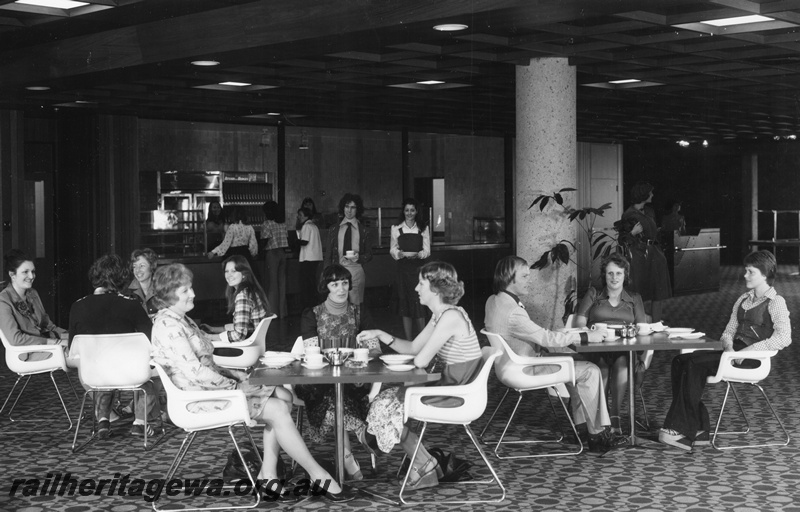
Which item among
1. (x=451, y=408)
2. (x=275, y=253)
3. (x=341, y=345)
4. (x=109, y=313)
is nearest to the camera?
(x=451, y=408)

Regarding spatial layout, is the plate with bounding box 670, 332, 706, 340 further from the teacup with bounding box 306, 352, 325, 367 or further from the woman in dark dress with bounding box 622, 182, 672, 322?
the woman in dark dress with bounding box 622, 182, 672, 322

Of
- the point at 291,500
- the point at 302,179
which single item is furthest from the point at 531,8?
the point at 302,179

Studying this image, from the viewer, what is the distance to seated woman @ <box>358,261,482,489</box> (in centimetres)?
538

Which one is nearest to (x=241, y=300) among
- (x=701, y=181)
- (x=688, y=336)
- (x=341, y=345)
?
(x=341, y=345)

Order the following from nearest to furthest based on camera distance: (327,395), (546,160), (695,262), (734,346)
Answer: (327,395) → (734,346) → (546,160) → (695,262)

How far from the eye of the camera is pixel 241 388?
5430 millimetres

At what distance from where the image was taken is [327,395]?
5.89 metres

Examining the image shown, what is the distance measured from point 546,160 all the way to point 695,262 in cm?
919

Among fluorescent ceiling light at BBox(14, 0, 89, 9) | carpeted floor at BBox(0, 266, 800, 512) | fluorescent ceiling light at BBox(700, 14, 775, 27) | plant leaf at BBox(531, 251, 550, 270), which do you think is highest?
fluorescent ceiling light at BBox(14, 0, 89, 9)

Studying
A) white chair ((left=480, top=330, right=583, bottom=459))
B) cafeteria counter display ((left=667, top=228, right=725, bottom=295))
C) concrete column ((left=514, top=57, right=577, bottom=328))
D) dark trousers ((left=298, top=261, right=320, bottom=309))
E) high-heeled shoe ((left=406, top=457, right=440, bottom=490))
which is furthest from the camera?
cafeteria counter display ((left=667, top=228, right=725, bottom=295))

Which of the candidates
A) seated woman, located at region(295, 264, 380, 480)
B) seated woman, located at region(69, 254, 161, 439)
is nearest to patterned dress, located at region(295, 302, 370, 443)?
seated woman, located at region(295, 264, 380, 480)

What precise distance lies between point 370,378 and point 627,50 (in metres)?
5.53

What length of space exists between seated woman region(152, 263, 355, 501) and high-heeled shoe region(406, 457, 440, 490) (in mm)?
361

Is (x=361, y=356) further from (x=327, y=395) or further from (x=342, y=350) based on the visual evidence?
(x=327, y=395)
